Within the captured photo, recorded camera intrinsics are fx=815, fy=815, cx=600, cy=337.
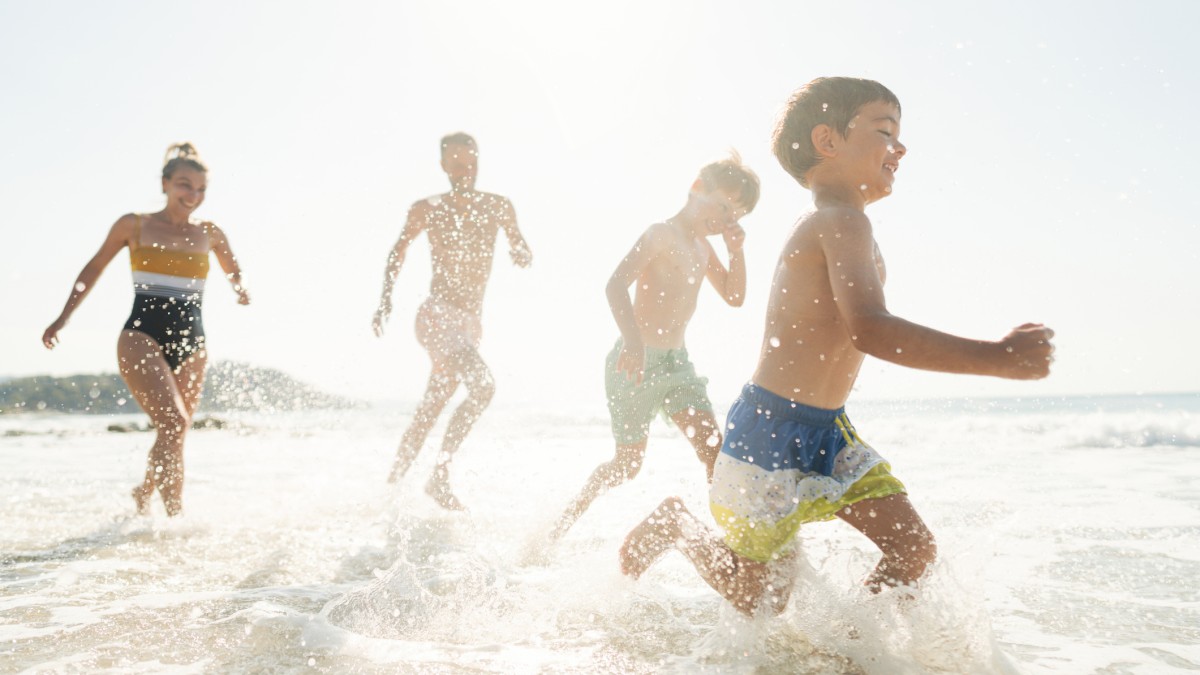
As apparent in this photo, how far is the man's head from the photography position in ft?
17.6

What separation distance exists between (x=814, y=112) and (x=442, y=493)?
3.38 m

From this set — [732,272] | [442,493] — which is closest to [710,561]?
[732,272]

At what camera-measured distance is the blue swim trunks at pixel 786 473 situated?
218cm

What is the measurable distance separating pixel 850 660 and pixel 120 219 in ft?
14.9

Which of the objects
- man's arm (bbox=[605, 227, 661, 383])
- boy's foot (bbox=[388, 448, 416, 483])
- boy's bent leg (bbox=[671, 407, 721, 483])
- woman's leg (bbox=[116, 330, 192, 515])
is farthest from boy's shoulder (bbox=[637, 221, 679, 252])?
woman's leg (bbox=[116, 330, 192, 515])

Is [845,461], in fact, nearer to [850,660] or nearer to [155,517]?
[850,660]

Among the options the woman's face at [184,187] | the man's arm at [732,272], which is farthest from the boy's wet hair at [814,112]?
the woman's face at [184,187]

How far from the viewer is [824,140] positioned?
2361mm

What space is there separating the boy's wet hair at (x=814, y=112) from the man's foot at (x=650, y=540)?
45.2 inches

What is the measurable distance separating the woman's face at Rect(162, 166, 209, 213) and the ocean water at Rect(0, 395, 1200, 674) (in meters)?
1.82

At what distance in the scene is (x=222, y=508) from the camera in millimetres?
5180

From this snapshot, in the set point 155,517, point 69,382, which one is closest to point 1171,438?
point 155,517

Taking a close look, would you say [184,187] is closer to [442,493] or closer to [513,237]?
[513,237]

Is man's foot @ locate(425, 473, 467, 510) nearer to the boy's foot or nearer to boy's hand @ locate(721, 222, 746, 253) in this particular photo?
the boy's foot
